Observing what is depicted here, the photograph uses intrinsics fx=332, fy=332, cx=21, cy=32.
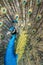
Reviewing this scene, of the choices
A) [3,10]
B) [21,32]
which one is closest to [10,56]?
[21,32]

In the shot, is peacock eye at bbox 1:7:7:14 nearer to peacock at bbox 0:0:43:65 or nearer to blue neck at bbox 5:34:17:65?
peacock at bbox 0:0:43:65

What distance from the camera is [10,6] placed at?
334 cm

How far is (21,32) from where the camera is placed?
11.0ft

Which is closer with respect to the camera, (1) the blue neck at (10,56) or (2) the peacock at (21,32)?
(2) the peacock at (21,32)

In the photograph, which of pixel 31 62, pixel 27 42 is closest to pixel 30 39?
pixel 27 42

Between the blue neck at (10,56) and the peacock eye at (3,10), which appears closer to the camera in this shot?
the peacock eye at (3,10)

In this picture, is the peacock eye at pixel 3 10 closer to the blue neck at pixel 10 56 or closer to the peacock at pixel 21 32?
the peacock at pixel 21 32

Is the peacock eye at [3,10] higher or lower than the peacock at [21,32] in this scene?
higher

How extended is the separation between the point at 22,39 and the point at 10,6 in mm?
358

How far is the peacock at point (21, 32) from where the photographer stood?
3334 mm

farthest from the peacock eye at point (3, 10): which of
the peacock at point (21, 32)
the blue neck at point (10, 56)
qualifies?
the blue neck at point (10, 56)

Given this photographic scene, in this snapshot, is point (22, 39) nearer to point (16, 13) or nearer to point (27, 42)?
point (27, 42)

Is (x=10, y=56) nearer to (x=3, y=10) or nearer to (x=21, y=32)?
(x=21, y=32)

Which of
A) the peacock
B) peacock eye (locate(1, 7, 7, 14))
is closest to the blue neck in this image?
the peacock
